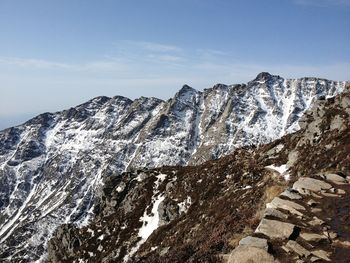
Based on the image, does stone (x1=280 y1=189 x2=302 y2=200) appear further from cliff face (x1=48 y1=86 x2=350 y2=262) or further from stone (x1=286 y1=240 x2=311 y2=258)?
stone (x1=286 y1=240 x2=311 y2=258)

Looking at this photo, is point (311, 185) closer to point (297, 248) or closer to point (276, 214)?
point (276, 214)

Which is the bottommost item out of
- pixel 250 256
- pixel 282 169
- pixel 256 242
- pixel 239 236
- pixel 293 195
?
pixel 282 169

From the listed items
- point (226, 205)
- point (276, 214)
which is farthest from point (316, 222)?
point (226, 205)

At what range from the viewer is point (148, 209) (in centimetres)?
7938

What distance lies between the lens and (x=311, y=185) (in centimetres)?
2344

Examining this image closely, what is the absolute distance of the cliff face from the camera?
61.7 ft

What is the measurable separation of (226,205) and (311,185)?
95.0 feet

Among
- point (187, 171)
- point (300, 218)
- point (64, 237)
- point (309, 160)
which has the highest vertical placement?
point (300, 218)

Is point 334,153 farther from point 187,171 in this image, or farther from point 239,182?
point 187,171

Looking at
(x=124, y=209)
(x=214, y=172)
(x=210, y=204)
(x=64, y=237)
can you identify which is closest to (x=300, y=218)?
(x=210, y=204)

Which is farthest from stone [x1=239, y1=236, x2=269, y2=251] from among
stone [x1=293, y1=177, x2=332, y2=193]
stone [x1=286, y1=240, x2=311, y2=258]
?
stone [x1=293, y1=177, x2=332, y2=193]

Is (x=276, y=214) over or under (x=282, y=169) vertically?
over

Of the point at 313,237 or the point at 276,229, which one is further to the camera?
the point at 276,229

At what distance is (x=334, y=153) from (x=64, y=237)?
68756 millimetres
